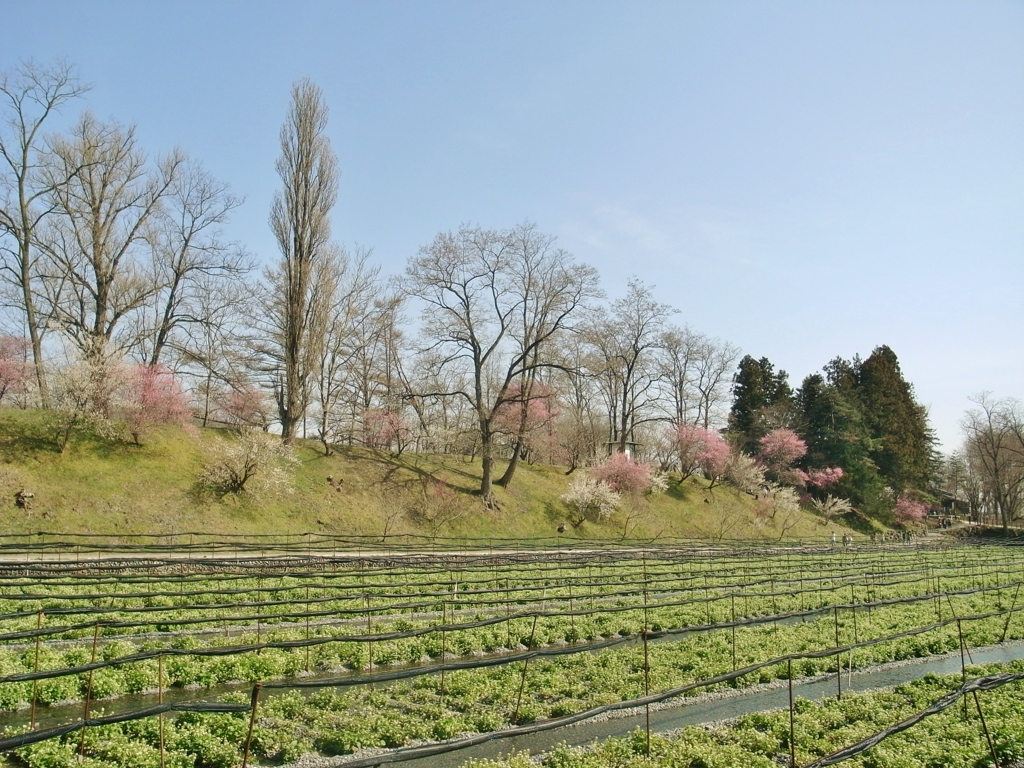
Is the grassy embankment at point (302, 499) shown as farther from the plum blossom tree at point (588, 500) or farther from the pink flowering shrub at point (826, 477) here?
the pink flowering shrub at point (826, 477)

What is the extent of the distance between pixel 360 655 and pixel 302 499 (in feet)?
86.2

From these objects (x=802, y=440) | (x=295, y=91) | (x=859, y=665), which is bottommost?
(x=859, y=665)

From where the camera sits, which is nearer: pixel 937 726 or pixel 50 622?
pixel 937 726

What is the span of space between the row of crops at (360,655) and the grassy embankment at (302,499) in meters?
6.39

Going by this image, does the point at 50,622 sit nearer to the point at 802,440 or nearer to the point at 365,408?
the point at 365,408

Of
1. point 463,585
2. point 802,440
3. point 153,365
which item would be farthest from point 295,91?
point 802,440

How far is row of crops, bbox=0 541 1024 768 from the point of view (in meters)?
8.66

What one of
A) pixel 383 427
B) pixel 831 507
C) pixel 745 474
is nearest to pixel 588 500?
pixel 383 427

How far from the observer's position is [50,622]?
14922mm

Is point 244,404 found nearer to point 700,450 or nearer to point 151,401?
point 151,401

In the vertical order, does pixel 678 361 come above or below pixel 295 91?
below

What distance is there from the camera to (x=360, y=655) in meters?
13.4

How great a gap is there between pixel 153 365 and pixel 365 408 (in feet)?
50.9

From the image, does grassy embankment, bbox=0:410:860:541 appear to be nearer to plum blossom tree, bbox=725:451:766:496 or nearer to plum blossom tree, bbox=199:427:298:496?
plum blossom tree, bbox=199:427:298:496
